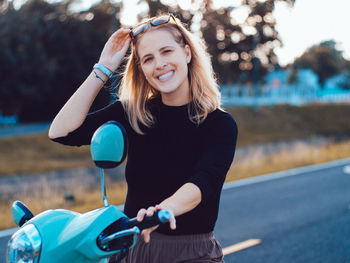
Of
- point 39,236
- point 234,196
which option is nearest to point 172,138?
point 39,236

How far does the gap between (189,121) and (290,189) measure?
679cm

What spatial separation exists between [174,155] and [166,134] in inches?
4.3

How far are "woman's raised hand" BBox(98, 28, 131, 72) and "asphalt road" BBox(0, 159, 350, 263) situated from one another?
315 cm

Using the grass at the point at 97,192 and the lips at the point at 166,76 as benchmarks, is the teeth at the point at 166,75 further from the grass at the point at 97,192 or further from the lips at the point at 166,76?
the grass at the point at 97,192

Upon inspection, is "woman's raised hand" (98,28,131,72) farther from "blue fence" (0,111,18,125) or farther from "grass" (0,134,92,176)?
"blue fence" (0,111,18,125)

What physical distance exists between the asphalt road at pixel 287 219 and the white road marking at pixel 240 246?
3 centimetres

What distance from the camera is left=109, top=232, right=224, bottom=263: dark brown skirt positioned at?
1.66m

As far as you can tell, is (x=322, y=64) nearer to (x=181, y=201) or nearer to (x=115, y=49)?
(x=115, y=49)

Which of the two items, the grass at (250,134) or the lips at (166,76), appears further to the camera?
the grass at (250,134)

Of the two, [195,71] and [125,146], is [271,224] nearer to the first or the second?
[195,71]

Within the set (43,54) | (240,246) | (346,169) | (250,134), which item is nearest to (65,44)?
(43,54)

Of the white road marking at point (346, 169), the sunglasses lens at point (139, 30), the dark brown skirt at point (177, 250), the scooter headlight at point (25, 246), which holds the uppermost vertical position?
the sunglasses lens at point (139, 30)

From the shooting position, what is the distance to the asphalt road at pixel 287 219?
4.43 metres

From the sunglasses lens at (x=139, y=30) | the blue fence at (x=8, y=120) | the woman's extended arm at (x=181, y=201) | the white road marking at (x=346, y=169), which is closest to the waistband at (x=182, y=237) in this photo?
the woman's extended arm at (x=181, y=201)
